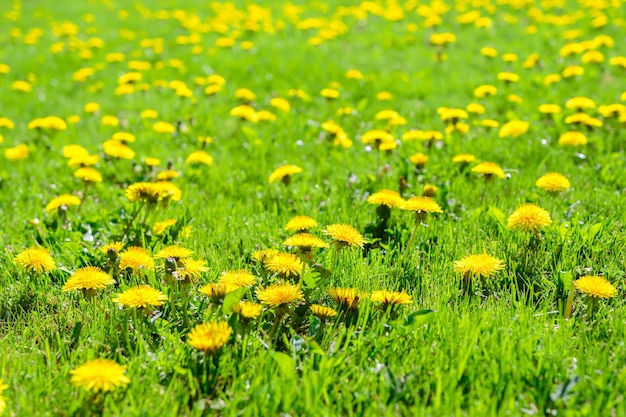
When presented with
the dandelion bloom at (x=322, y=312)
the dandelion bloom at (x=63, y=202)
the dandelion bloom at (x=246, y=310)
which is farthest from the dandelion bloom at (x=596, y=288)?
the dandelion bloom at (x=63, y=202)

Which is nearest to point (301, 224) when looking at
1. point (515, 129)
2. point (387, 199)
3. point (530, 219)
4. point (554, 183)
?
point (387, 199)

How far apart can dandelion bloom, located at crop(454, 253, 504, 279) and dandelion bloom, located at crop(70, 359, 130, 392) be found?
1.38 meters

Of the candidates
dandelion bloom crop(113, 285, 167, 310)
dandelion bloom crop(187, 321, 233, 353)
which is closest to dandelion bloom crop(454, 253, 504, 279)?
dandelion bloom crop(187, 321, 233, 353)

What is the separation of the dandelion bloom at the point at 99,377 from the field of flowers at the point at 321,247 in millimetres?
12

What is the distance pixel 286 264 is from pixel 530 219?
3.58 ft

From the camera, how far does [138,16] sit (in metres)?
11.2

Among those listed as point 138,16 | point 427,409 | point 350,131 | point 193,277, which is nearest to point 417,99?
point 350,131

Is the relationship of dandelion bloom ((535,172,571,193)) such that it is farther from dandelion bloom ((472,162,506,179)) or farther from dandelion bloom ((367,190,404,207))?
dandelion bloom ((367,190,404,207))

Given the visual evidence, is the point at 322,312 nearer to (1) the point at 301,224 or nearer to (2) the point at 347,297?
(2) the point at 347,297

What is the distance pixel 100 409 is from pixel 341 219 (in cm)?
173

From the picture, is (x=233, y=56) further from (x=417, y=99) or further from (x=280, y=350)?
(x=280, y=350)

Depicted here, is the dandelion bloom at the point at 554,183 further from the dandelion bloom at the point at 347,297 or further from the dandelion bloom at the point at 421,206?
the dandelion bloom at the point at 347,297

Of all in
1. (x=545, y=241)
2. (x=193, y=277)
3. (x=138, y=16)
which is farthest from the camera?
(x=138, y=16)

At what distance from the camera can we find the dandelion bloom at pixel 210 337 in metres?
1.85
